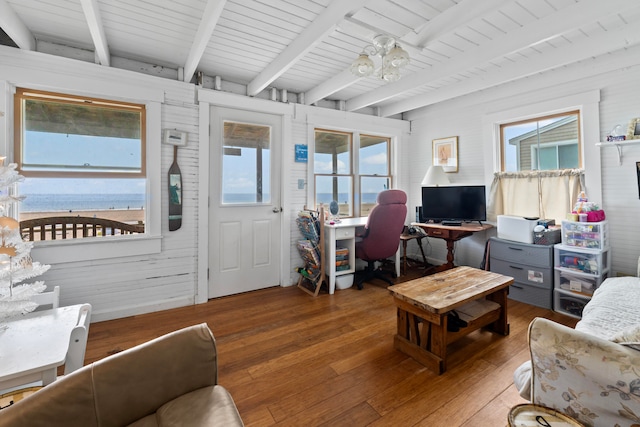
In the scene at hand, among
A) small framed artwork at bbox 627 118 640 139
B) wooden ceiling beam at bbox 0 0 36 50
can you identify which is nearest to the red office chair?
small framed artwork at bbox 627 118 640 139

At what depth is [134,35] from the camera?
2.37 m

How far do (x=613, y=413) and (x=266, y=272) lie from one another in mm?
3071

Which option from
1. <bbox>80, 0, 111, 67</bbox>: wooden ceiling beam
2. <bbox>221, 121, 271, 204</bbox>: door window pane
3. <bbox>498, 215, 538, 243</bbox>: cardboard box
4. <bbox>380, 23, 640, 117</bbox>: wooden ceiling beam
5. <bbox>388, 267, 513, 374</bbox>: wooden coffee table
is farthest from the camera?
<bbox>221, 121, 271, 204</bbox>: door window pane

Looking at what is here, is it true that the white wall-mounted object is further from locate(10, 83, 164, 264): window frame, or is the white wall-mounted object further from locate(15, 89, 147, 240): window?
locate(15, 89, 147, 240): window

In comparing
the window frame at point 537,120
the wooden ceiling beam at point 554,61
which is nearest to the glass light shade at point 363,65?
the wooden ceiling beam at point 554,61

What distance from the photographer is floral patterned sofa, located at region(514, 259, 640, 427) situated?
0.95m

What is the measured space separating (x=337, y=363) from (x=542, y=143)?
345 centimetres

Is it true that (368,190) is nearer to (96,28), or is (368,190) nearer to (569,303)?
(569,303)

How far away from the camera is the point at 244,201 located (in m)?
3.39

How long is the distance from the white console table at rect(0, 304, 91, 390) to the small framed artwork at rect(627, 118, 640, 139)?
14.5 ft

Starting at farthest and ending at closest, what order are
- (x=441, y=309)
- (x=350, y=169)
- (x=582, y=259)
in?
(x=350, y=169)
(x=582, y=259)
(x=441, y=309)

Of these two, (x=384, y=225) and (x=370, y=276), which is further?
(x=370, y=276)

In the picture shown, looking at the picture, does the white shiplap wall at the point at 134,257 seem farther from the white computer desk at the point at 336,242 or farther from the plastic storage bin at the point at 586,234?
the plastic storage bin at the point at 586,234

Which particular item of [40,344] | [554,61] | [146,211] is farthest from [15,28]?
[554,61]
